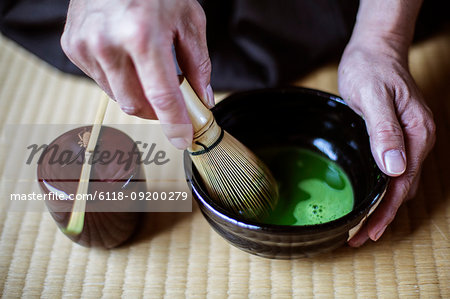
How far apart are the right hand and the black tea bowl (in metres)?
0.12

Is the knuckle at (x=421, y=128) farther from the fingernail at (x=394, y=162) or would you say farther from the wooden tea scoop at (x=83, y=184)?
the wooden tea scoop at (x=83, y=184)

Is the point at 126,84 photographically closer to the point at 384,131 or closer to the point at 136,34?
the point at 136,34

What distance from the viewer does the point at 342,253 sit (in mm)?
755

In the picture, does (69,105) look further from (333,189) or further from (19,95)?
(333,189)

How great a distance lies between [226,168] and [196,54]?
0.57ft

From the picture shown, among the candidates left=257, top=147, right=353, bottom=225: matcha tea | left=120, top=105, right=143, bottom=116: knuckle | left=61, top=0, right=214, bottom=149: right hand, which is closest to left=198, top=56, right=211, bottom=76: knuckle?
left=61, top=0, right=214, bottom=149: right hand

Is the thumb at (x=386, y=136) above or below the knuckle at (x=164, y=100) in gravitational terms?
below

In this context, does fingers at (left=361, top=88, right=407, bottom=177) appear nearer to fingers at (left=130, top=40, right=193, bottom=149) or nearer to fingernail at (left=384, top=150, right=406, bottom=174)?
fingernail at (left=384, top=150, right=406, bottom=174)

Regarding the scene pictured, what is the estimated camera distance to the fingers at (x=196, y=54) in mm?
635

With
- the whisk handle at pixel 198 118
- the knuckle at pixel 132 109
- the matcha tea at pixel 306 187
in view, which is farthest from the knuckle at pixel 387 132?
the knuckle at pixel 132 109

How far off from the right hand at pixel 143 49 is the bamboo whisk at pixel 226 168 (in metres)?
0.04

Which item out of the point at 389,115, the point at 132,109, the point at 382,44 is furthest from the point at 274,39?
the point at 132,109

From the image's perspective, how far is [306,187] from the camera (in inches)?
31.4

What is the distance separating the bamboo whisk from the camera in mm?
631
